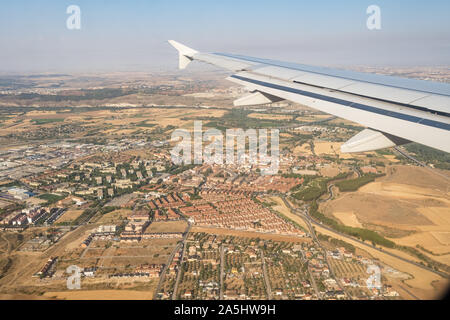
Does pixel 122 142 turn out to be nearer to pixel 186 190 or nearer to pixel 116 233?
pixel 186 190

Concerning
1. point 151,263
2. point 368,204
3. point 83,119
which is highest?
point 83,119

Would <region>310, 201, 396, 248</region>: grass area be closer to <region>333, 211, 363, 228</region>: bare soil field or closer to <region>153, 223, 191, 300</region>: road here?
<region>333, 211, 363, 228</region>: bare soil field

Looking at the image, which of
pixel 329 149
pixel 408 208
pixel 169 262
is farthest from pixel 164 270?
pixel 329 149

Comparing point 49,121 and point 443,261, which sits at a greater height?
point 49,121

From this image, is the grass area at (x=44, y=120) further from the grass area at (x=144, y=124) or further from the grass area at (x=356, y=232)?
the grass area at (x=356, y=232)

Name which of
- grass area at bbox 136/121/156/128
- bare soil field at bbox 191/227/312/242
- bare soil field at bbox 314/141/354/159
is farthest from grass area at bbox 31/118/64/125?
bare soil field at bbox 191/227/312/242

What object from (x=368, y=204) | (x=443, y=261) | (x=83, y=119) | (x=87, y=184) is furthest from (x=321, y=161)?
(x=83, y=119)

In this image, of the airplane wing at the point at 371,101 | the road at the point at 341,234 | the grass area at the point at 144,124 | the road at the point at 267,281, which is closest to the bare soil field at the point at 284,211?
the road at the point at 341,234
